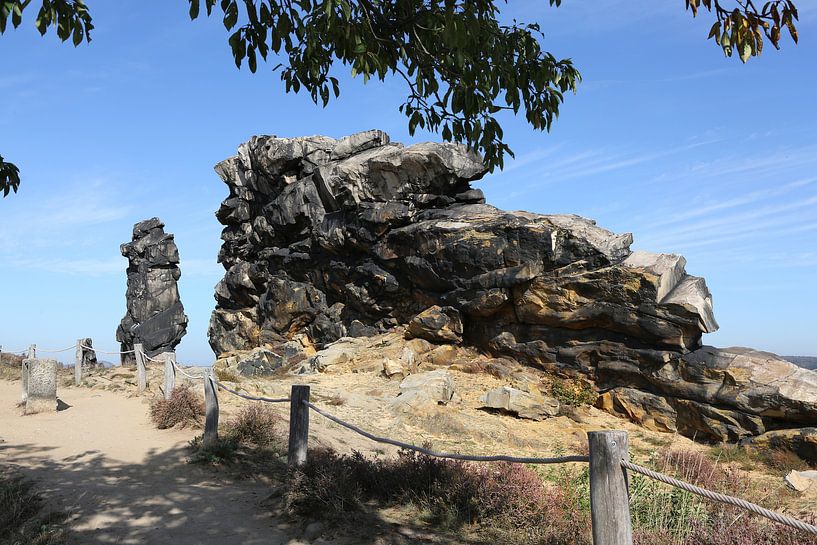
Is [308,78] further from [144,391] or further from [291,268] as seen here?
[291,268]

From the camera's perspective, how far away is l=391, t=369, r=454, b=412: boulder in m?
16.8

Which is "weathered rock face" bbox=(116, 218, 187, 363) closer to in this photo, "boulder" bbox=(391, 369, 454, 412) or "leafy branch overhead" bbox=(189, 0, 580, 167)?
"boulder" bbox=(391, 369, 454, 412)

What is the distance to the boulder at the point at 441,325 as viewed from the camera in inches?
910

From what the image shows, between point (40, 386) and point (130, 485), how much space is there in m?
7.77

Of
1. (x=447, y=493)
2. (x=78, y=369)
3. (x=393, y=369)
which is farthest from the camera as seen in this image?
(x=393, y=369)

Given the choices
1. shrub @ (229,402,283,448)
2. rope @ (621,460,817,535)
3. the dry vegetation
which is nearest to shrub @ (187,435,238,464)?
shrub @ (229,402,283,448)

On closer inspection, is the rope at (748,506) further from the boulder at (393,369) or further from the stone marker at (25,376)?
the boulder at (393,369)

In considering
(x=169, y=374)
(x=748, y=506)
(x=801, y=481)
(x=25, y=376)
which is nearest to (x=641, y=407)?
(x=801, y=481)

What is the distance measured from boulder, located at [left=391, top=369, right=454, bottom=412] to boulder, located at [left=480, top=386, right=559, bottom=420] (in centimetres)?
123

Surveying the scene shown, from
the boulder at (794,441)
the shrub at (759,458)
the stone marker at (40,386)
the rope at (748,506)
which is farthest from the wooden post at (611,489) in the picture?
the stone marker at (40,386)

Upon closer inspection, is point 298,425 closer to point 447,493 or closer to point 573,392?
point 447,493

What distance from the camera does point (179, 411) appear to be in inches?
478

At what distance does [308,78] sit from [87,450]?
8.13 meters

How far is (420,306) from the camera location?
25.7m
